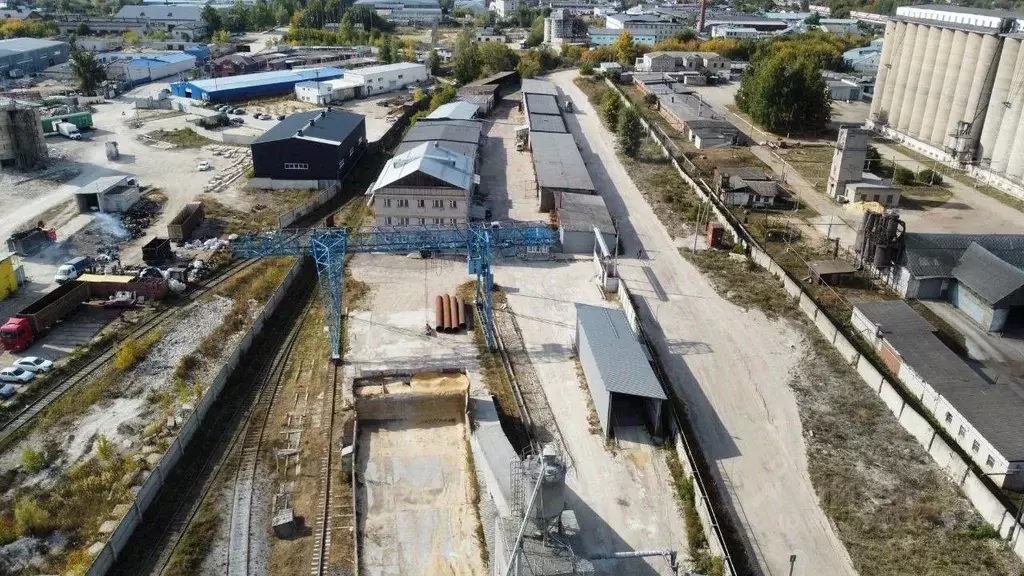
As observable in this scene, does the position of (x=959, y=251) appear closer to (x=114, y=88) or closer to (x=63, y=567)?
(x=63, y=567)

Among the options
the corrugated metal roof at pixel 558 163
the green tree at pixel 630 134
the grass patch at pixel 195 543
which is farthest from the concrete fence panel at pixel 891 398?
the green tree at pixel 630 134

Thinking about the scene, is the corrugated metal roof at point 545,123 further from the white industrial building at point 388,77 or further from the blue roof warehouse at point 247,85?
the blue roof warehouse at point 247,85

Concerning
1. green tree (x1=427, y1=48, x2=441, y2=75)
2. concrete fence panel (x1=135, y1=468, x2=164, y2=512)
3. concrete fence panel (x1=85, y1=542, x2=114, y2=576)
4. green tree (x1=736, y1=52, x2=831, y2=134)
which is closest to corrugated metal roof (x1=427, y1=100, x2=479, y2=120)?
green tree (x1=736, y1=52, x2=831, y2=134)

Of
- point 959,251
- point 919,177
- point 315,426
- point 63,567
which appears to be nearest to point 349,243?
point 315,426

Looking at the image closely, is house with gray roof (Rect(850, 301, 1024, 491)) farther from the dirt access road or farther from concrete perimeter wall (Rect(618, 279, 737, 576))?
concrete perimeter wall (Rect(618, 279, 737, 576))

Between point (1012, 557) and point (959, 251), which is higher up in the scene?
point (959, 251)
